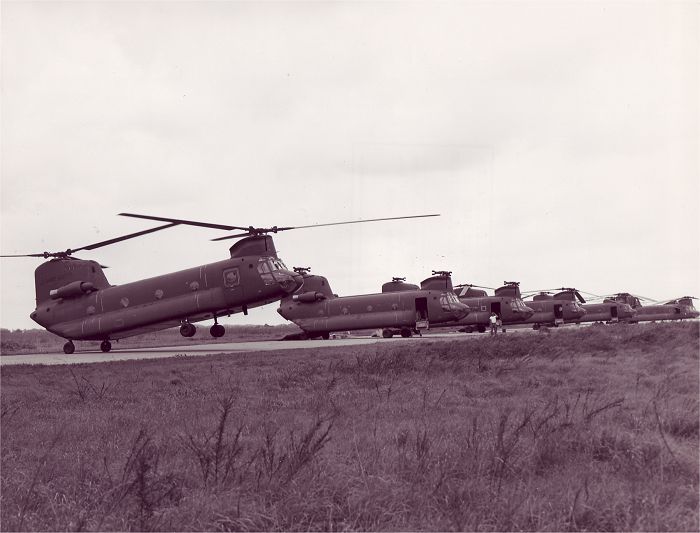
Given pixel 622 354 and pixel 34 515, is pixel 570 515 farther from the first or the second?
pixel 622 354

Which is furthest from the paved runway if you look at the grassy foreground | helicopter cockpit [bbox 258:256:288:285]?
the grassy foreground

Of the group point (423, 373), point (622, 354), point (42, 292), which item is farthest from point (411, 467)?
point (42, 292)

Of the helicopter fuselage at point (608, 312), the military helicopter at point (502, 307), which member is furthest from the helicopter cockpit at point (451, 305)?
the helicopter fuselage at point (608, 312)

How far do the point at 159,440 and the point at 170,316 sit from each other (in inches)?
820

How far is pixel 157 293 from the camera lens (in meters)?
27.4

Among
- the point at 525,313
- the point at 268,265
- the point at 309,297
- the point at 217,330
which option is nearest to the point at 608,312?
the point at 525,313

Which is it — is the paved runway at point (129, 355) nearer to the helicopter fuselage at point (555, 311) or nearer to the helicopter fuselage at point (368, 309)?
the helicopter fuselage at point (368, 309)

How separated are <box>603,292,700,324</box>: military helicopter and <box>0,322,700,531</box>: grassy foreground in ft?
186

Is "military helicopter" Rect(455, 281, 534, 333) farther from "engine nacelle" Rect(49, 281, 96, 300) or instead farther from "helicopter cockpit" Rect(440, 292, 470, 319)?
"engine nacelle" Rect(49, 281, 96, 300)

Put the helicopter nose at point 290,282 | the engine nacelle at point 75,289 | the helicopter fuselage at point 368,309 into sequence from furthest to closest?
the helicopter fuselage at point 368,309, the engine nacelle at point 75,289, the helicopter nose at point 290,282

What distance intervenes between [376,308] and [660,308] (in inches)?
1477

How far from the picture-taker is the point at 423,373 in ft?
41.1

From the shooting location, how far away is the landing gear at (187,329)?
26359mm

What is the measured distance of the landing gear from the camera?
2636 cm
